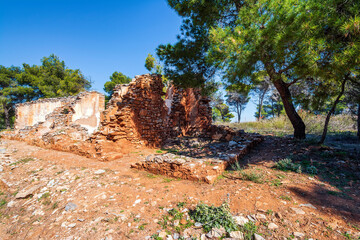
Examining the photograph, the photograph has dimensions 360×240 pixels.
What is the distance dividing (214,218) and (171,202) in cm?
83

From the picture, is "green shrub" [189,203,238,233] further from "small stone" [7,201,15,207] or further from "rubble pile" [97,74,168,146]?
"rubble pile" [97,74,168,146]

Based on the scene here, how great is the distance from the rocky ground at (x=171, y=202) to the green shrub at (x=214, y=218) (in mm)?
52

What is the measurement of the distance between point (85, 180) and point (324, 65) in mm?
6378

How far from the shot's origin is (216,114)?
3781 cm

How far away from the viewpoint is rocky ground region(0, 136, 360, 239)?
1.90m

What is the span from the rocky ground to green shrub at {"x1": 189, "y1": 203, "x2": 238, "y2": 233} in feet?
0.17

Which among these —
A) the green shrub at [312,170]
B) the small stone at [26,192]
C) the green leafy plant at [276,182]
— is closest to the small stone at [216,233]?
the green leafy plant at [276,182]

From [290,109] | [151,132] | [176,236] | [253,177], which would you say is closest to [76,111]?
[151,132]

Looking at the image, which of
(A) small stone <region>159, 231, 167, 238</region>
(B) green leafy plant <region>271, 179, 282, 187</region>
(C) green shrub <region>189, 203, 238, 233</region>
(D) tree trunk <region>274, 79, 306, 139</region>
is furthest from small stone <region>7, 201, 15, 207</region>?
(D) tree trunk <region>274, 79, 306, 139</region>

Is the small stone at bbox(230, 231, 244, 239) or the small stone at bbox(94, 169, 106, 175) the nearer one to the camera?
the small stone at bbox(230, 231, 244, 239)

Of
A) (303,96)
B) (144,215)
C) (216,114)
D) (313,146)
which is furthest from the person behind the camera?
(216,114)

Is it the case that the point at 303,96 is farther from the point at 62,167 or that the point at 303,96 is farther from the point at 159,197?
the point at 62,167

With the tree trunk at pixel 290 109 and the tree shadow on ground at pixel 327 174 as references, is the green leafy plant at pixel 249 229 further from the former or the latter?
the tree trunk at pixel 290 109

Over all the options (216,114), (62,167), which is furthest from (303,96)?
(216,114)
